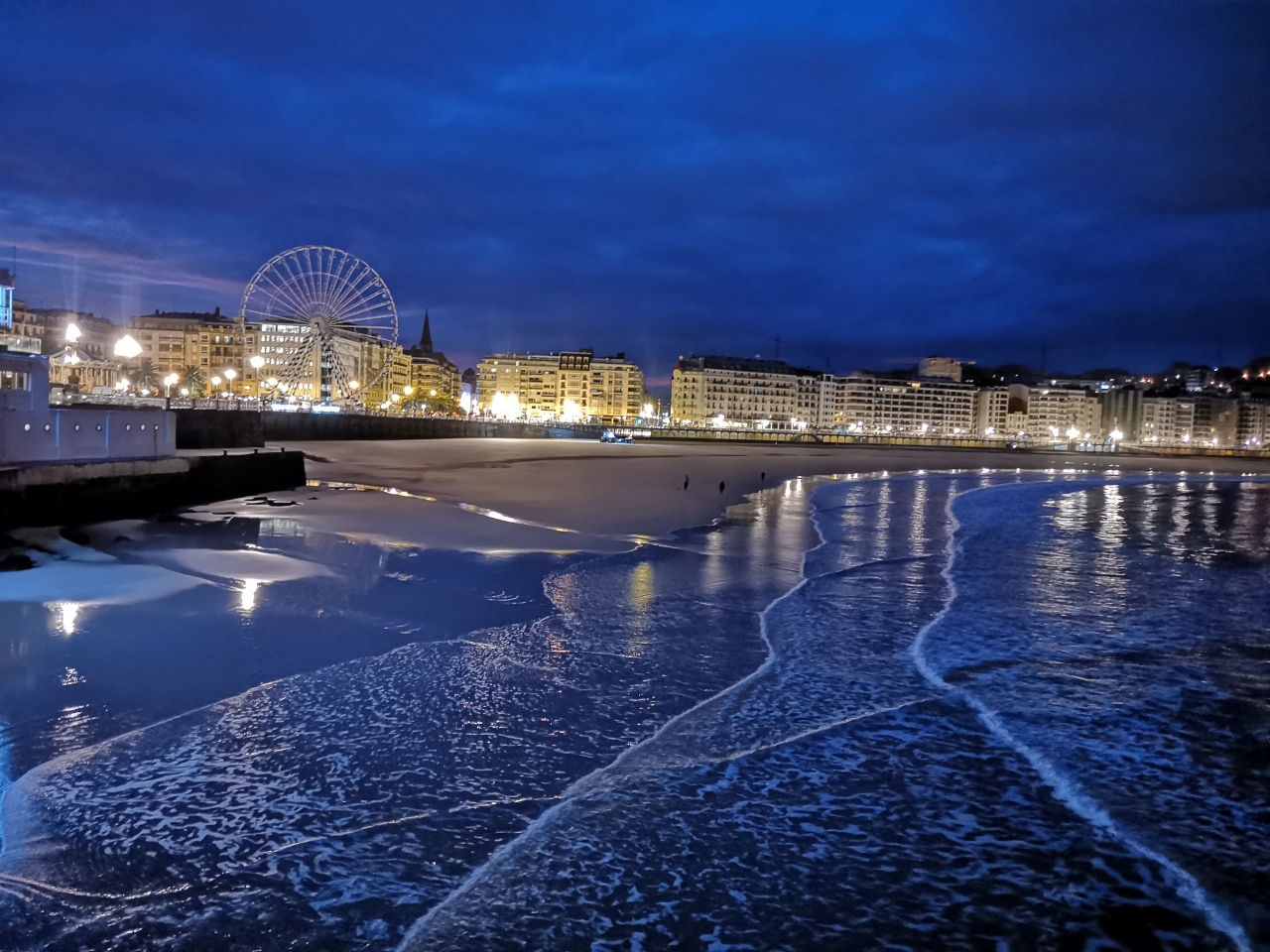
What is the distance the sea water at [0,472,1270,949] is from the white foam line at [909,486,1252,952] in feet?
0.08

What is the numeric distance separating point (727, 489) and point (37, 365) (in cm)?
2309

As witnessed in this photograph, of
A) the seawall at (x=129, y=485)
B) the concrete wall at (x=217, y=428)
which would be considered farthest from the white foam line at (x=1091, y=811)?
the concrete wall at (x=217, y=428)

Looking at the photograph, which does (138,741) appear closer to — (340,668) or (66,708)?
(66,708)

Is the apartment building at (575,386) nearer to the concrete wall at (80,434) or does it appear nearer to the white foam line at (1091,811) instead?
the concrete wall at (80,434)

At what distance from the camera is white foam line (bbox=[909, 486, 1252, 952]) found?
4.25m

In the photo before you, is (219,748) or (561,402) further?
(561,402)

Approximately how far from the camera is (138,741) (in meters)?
5.98

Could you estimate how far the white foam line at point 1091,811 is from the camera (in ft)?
13.9

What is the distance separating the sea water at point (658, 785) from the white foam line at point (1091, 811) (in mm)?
24

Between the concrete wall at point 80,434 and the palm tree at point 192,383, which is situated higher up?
the palm tree at point 192,383

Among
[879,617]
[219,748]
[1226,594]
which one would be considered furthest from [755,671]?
[1226,594]

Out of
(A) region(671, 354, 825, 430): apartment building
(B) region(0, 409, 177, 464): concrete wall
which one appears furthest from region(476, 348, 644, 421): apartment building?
(B) region(0, 409, 177, 464): concrete wall

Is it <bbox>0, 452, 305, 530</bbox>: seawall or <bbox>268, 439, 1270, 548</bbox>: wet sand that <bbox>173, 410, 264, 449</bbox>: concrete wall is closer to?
<bbox>268, 439, 1270, 548</bbox>: wet sand

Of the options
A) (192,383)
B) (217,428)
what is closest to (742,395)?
(192,383)
